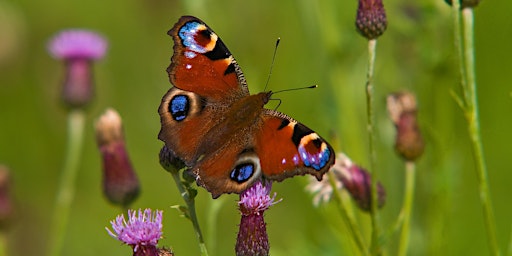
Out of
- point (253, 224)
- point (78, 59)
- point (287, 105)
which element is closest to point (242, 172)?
point (253, 224)

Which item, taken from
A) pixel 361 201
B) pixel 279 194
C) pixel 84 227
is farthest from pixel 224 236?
pixel 361 201

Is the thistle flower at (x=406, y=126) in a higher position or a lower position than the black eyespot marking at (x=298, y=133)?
lower

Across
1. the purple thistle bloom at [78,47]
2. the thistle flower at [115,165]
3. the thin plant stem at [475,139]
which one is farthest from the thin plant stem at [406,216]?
the purple thistle bloom at [78,47]

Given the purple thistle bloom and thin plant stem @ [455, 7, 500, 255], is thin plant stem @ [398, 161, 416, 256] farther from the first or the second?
the purple thistle bloom

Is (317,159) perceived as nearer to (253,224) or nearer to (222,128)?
(253,224)

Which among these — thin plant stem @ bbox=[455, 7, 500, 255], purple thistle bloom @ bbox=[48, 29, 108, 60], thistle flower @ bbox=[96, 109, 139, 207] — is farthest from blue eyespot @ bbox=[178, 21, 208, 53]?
purple thistle bloom @ bbox=[48, 29, 108, 60]

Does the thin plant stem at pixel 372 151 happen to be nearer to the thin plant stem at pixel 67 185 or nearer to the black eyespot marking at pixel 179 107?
the black eyespot marking at pixel 179 107
